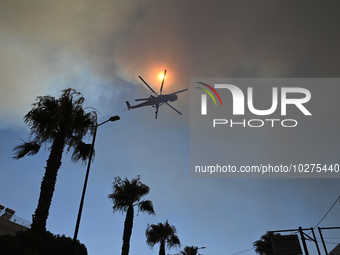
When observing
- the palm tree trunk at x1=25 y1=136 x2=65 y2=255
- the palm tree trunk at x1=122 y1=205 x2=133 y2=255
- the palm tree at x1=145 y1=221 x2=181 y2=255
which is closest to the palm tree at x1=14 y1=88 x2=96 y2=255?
the palm tree trunk at x1=25 y1=136 x2=65 y2=255

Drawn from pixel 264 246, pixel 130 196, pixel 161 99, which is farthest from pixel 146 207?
pixel 264 246

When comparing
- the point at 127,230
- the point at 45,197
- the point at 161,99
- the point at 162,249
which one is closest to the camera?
the point at 45,197

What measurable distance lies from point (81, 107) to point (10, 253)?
2241cm

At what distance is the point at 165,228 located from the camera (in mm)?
31422

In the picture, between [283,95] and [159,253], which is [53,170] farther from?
[159,253]

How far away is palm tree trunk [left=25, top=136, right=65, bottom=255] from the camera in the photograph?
10.2 meters

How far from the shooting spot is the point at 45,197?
1114 cm

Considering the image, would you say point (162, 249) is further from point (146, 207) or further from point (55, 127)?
point (55, 127)

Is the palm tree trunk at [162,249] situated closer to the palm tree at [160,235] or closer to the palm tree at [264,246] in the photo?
the palm tree at [160,235]

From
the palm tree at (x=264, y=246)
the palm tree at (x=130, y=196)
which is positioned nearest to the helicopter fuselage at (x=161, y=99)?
the palm tree at (x=130, y=196)

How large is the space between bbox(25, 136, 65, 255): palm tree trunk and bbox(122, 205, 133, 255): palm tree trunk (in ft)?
35.6

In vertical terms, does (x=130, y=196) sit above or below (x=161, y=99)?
below

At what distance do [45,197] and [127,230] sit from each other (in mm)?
11287

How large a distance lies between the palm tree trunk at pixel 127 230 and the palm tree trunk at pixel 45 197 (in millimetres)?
10847
